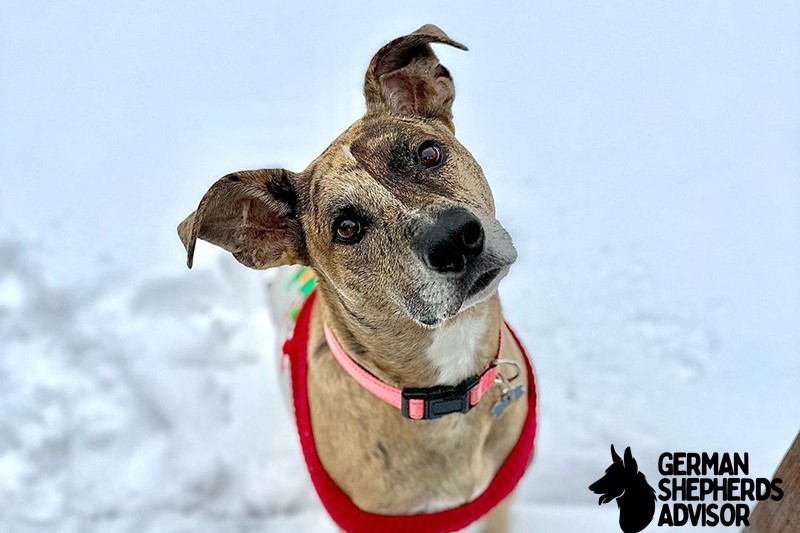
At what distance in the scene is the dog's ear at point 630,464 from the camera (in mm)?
3859

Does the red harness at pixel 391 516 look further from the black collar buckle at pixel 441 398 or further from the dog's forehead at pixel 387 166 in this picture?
the dog's forehead at pixel 387 166

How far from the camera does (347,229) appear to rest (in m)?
2.85

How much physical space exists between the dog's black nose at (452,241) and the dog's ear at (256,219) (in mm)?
729

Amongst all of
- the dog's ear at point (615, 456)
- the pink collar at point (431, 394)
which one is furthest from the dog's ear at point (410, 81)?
the dog's ear at point (615, 456)

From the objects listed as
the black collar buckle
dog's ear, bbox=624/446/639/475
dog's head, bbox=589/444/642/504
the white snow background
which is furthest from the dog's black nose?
the white snow background

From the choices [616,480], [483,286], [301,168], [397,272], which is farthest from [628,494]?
[301,168]

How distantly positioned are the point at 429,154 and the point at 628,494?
197 centimetres

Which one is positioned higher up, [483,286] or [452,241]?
[452,241]

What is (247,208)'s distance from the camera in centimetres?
298

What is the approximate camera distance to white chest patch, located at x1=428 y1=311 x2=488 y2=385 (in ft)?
9.52

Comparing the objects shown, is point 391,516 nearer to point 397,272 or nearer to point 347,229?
point 397,272

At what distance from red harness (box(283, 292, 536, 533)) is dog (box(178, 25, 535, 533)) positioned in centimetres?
3

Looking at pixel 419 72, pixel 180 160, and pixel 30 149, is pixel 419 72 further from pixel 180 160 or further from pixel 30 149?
pixel 30 149

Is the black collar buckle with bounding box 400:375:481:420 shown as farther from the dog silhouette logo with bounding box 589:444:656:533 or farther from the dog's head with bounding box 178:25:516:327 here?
the dog silhouette logo with bounding box 589:444:656:533
